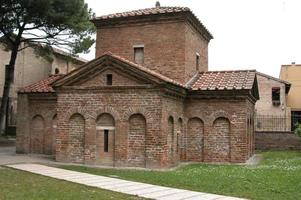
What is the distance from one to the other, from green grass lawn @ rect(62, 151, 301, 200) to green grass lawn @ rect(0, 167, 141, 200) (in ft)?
8.20

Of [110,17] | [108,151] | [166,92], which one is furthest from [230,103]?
[110,17]

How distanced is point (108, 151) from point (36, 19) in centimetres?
1128

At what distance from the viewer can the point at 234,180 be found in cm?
1403

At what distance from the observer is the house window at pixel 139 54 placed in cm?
2270

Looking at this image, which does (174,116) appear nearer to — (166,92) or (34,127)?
(166,92)

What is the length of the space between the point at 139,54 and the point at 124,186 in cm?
1131

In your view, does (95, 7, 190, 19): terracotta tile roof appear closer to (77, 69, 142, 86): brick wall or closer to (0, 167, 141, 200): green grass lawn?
(77, 69, 142, 86): brick wall

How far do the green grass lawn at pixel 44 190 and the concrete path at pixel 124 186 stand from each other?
542mm

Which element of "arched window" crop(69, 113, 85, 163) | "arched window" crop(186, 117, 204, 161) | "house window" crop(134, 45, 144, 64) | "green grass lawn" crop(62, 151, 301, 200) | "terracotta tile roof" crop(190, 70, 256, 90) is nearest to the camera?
"green grass lawn" crop(62, 151, 301, 200)

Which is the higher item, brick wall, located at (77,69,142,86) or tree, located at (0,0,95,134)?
tree, located at (0,0,95,134)

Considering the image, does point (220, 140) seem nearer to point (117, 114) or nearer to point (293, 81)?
point (117, 114)

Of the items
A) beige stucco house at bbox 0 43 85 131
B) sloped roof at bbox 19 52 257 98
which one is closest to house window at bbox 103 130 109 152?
sloped roof at bbox 19 52 257 98

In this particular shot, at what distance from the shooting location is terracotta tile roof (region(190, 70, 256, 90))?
20.2 meters

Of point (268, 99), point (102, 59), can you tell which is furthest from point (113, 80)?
point (268, 99)
